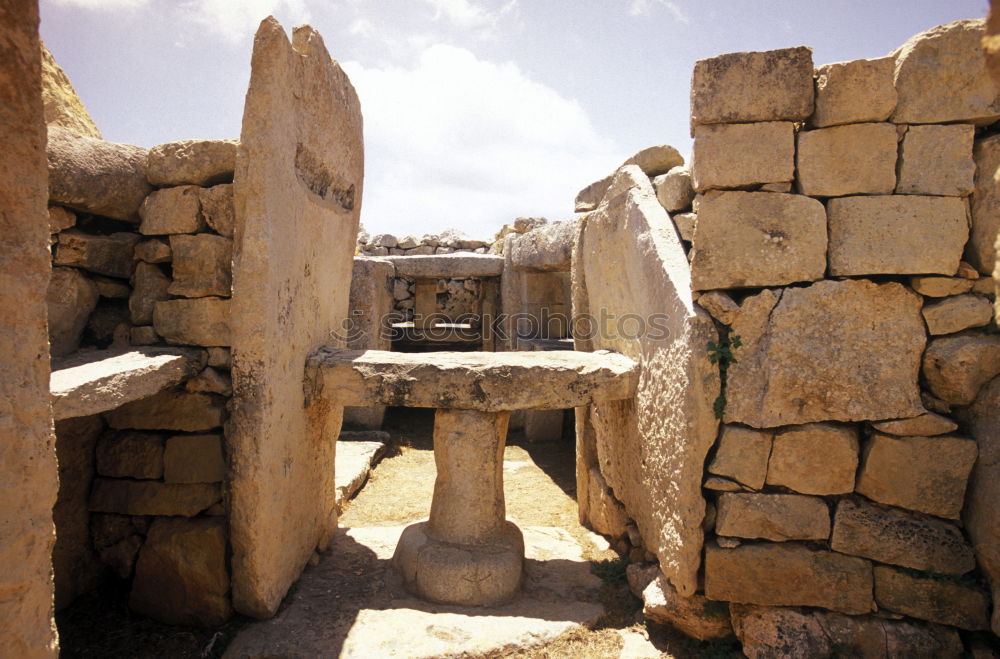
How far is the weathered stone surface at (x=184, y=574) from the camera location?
283cm

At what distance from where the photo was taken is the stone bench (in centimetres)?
315

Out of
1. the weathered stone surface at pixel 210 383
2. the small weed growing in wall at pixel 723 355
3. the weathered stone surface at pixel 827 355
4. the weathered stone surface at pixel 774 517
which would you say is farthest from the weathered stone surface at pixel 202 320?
the weathered stone surface at pixel 774 517

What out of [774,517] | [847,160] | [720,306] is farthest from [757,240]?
[774,517]

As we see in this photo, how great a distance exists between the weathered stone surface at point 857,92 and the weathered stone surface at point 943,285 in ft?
2.54

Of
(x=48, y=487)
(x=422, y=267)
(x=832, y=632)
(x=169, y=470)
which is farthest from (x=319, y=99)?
(x=422, y=267)

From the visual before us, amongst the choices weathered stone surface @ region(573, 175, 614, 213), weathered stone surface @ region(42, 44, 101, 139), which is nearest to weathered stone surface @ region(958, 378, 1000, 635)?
weathered stone surface @ region(573, 175, 614, 213)

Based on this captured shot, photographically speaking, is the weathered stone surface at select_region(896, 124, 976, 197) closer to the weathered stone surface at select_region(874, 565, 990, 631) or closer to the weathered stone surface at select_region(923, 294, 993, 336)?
the weathered stone surface at select_region(923, 294, 993, 336)

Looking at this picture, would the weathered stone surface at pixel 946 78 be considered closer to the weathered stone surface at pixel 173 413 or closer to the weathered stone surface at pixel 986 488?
the weathered stone surface at pixel 986 488

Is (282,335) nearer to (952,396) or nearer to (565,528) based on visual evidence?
(565,528)

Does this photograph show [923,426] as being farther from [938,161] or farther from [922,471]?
[938,161]

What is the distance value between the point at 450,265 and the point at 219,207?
5713 millimetres

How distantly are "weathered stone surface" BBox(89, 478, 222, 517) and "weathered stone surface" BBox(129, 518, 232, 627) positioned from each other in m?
0.08

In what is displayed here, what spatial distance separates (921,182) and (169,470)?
3865 mm

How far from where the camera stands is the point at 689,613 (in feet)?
9.51
